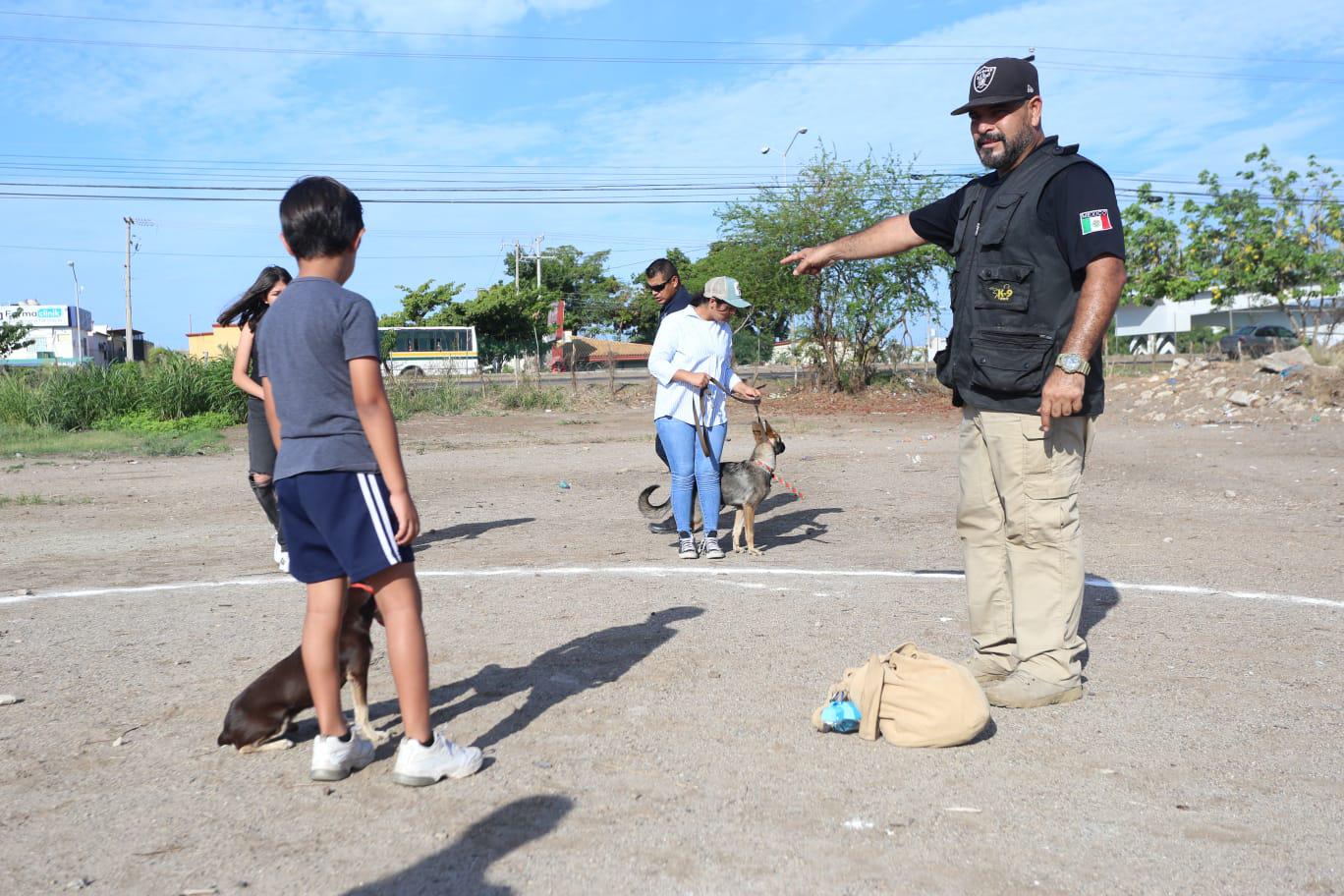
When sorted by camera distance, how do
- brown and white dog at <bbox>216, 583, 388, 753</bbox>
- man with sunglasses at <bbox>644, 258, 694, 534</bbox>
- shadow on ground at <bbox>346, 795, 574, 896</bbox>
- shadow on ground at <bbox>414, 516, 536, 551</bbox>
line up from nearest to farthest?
1. shadow on ground at <bbox>346, 795, 574, 896</bbox>
2. brown and white dog at <bbox>216, 583, 388, 753</bbox>
3. man with sunglasses at <bbox>644, 258, 694, 534</bbox>
4. shadow on ground at <bbox>414, 516, 536, 551</bbox>

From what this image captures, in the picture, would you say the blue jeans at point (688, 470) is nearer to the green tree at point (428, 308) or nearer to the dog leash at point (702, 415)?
the dog leash at point (702, 415)

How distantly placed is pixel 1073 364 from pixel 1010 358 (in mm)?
312

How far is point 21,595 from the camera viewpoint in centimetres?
670

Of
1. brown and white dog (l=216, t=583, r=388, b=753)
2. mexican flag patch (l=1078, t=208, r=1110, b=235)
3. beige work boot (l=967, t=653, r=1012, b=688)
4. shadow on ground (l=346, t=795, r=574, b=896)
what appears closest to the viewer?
shadow on ground (l=346, t=795, r=574, b=896)

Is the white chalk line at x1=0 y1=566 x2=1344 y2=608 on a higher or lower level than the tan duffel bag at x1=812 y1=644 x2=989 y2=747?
lower

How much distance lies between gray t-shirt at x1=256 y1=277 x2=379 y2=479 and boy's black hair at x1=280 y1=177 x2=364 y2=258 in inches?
4.3

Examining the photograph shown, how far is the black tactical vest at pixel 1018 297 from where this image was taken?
4.22 metres

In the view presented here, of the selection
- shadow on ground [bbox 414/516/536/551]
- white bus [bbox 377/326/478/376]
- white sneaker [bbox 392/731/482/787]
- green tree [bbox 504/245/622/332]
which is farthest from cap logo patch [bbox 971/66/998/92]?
green tree [bbox 504/245/622/332]

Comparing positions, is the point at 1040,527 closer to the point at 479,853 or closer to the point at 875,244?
the point at 875,244

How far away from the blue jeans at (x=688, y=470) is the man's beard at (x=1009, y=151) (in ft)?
12.3

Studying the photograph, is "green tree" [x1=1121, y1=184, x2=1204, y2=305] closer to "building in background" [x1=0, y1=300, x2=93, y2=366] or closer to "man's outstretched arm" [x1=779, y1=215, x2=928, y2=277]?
"man's outstretched arm" [x1=779, y1=215, x2=928, y2=277]

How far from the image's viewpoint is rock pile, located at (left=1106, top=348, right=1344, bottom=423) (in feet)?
63.1

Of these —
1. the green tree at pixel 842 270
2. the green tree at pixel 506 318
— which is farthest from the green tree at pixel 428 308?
the green tree at pixel 842 270

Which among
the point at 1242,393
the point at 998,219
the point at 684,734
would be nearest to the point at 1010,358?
the point at 998,219
